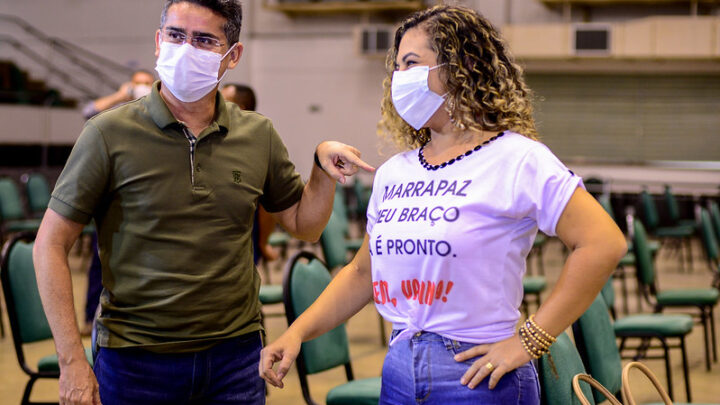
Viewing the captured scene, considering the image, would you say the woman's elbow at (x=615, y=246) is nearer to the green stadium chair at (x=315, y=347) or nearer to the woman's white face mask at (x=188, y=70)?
the woman's white face mask at (x=188, y=70)

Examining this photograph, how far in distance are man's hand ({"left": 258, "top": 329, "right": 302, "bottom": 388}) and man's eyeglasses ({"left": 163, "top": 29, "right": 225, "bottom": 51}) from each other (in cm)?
69

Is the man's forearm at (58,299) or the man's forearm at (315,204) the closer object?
the man's forearm at (58,299)

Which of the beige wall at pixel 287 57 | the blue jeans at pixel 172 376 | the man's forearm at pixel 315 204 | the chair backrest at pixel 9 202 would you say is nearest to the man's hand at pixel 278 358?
the blue jeans at pixel 172 376

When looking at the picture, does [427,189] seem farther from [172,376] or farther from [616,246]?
[172,376]

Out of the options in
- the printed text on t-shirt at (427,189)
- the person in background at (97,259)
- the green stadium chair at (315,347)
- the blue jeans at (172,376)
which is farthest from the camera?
the person in background at (97,259)

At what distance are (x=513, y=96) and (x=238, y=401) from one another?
0.89 metres

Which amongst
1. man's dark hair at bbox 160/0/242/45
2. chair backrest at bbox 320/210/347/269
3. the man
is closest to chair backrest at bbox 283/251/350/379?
the man

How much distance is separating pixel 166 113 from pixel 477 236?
748 millimetres

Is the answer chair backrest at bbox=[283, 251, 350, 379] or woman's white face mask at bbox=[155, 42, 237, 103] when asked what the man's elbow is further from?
chair backrest at bbox=[283, 251, 350, 379]

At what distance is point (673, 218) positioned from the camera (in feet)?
32.3

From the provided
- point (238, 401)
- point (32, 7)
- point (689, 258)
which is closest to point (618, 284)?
point (689, 258)

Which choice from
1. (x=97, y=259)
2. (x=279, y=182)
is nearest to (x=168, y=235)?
(x=279, y=182)

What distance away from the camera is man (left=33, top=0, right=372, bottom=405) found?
168 centimetres

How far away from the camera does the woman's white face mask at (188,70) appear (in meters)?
1.77
